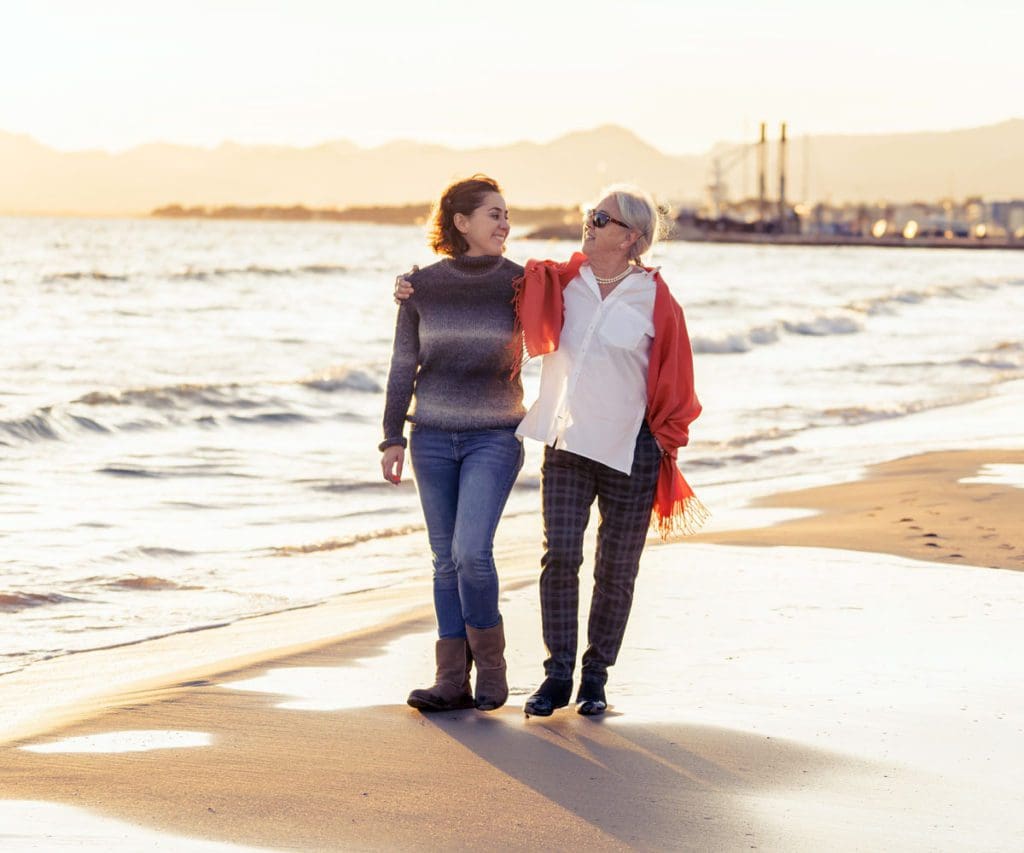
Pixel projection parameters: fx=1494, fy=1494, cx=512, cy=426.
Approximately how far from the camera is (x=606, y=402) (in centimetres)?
479

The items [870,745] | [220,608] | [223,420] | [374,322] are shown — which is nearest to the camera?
[870,745]

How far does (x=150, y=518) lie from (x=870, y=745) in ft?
21.6

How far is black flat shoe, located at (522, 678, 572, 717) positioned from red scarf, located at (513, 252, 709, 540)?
62 centimetres

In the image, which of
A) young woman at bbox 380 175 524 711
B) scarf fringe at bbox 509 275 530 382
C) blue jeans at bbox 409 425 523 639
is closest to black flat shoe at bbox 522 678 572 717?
young woman at bbox 380 175 524 711

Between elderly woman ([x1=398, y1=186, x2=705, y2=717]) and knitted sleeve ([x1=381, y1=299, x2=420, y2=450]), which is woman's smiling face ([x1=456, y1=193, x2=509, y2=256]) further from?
knitted sleeve ([x1=381, y1=299, x2=420, y2=450])

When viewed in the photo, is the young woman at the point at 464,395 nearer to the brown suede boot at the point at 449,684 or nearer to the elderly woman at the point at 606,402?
the brown suede boot at the point at 449,684

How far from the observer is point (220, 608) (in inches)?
289

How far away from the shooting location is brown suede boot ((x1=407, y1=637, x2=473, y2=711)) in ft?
16.2

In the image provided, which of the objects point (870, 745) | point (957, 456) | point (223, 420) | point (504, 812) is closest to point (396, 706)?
point (504, 812)

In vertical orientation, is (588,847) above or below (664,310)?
below

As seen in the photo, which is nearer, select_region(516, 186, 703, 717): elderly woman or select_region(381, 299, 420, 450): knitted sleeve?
select_region(516, 186, 703, 717): elderly woman

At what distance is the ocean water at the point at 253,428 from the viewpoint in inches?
314

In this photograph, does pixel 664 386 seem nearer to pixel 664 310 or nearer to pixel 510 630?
pixel 664 310

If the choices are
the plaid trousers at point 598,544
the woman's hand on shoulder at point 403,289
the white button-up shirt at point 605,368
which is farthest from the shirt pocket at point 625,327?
the woman's hand on shoulder at point 403,289
